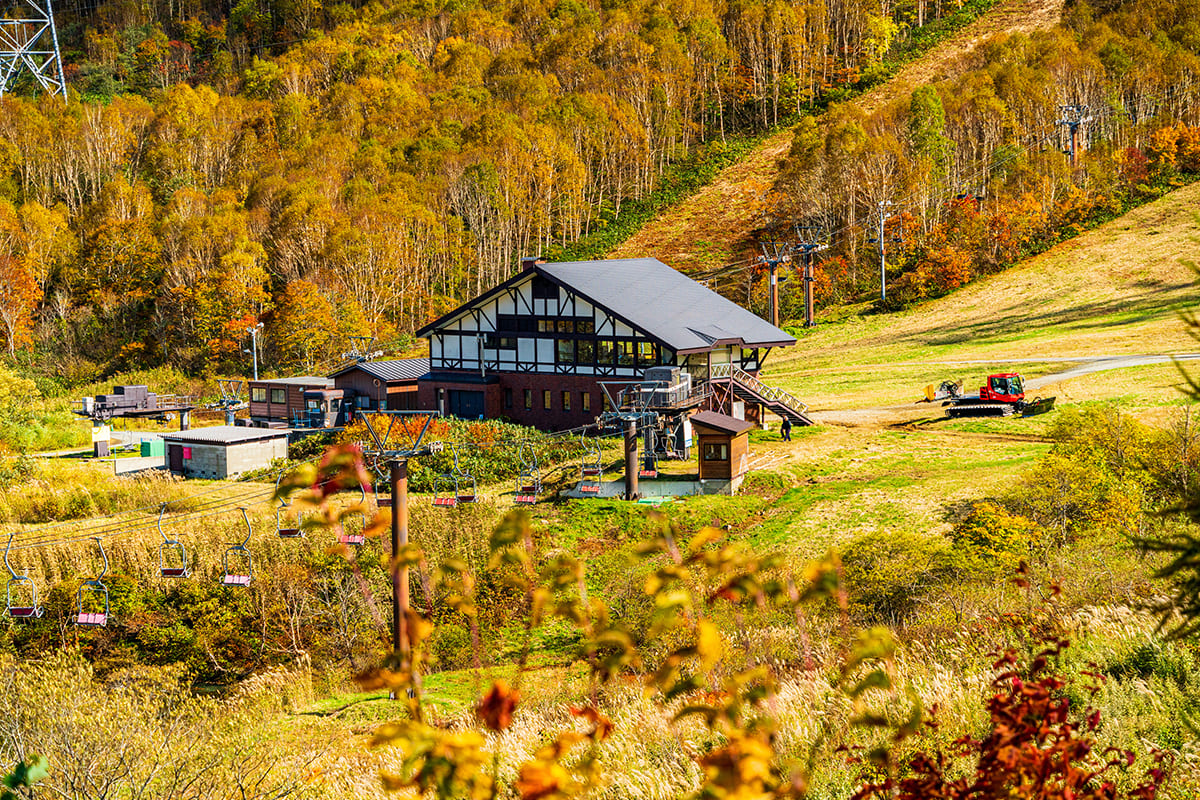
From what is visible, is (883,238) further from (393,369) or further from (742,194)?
(393,369)

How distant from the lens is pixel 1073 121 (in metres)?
69.8

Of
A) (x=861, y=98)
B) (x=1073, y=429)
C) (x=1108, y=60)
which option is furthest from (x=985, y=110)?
(x=1073, y=429)

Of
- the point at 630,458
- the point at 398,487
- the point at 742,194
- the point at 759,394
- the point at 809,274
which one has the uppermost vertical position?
the point at 742,194

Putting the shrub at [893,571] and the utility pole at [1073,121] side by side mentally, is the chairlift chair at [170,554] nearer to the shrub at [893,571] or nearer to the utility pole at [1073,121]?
the shrub at [893,571]

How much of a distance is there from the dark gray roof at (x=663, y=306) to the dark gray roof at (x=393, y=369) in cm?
372

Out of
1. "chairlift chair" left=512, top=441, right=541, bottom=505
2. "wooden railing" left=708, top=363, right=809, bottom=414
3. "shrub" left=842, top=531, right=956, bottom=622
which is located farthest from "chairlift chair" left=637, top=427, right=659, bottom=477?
"shrub" left=842, top=531, right=956, bottom=622

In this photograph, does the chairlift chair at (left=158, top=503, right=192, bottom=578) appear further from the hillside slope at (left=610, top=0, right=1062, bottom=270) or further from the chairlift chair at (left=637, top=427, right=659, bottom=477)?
the hillside slope at (left=610, top=0, right=1062, bottom=270)

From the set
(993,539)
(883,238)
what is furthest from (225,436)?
(883,238)

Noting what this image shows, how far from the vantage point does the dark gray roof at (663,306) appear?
3944cm

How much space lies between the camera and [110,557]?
92.8 ft

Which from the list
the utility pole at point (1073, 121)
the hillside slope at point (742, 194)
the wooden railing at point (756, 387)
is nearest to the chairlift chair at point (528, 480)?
the wooden railing at point (756, 387)

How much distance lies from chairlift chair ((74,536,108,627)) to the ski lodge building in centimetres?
1818

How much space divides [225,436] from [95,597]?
1582 centimetres

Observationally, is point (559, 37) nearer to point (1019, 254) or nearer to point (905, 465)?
point (1019, 254)
